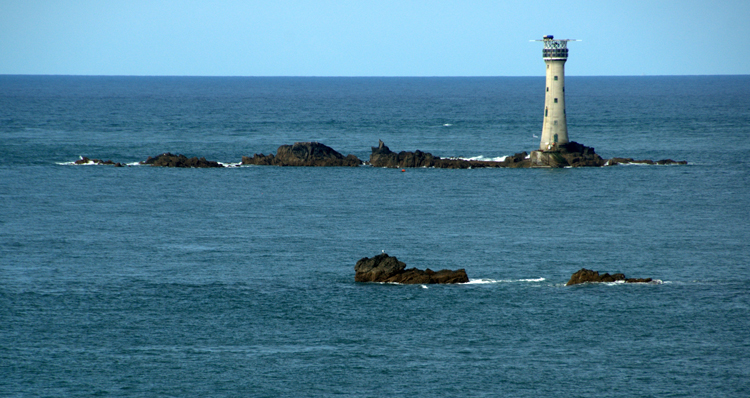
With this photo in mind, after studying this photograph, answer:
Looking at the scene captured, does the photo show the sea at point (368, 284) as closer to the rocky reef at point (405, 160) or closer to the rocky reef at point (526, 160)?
the rocky reef at point (526, 160)

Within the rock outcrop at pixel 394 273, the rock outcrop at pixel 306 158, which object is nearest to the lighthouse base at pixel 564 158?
the rock outcrop at pixel 306 158

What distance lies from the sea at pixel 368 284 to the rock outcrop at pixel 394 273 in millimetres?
773

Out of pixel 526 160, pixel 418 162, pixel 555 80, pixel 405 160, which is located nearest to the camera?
pixel 555 80

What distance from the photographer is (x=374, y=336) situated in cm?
4734

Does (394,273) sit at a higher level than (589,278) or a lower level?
lower

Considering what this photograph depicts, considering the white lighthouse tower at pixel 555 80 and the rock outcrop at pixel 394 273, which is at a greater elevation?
the white lighthouse tower at pixel 555 80

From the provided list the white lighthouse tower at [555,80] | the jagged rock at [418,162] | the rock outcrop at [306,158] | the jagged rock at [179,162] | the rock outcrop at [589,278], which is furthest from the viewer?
the rock outcrop at [306,158]

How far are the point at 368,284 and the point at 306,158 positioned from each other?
200ft

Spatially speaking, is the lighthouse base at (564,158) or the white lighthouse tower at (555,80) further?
the lighthouse base at (564,158)

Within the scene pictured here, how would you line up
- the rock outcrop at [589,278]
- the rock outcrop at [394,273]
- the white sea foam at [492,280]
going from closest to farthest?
1. the rock outcrop at [589,278]
2. the white sea foam at [492,280]
3. the rock outcrop at [394,273]

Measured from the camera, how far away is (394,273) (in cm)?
5762

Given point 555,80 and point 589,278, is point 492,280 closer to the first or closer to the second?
point 589,278

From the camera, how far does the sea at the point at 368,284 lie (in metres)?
42.2

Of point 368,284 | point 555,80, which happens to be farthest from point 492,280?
A: point 555,80
